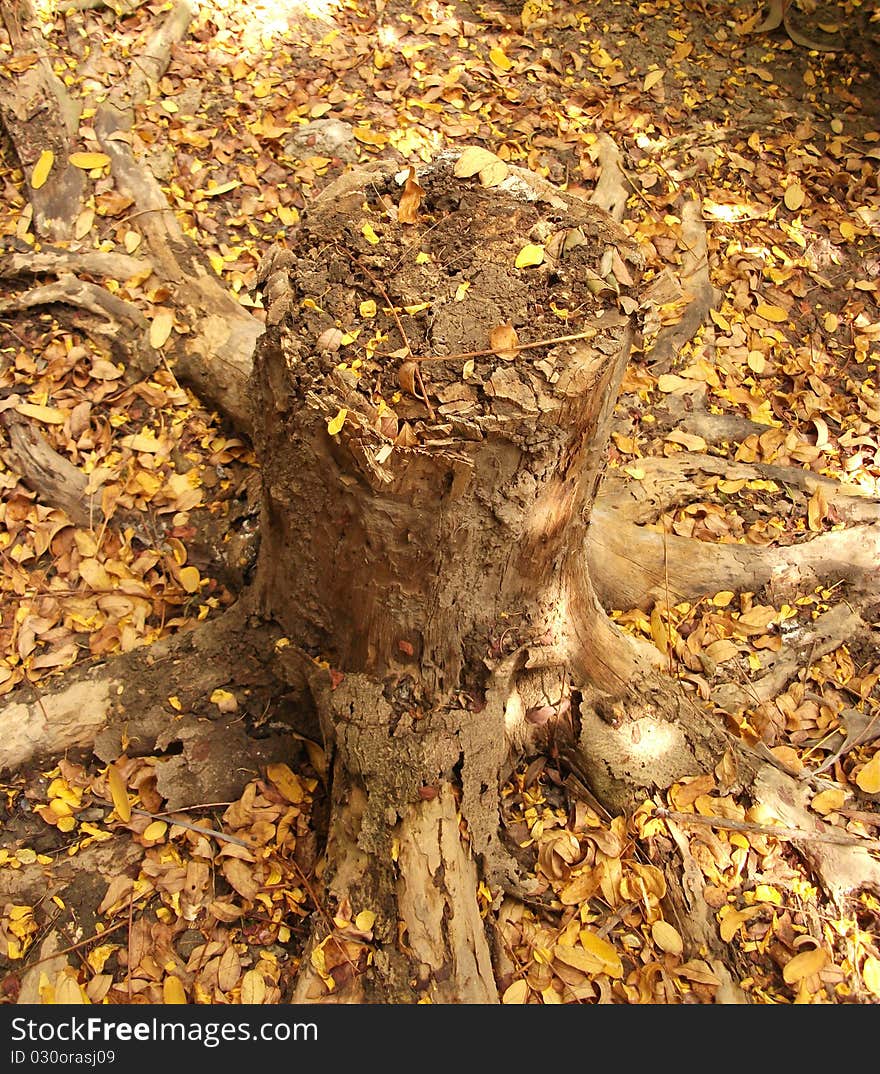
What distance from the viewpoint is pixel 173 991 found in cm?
212

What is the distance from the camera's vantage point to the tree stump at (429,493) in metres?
1.87

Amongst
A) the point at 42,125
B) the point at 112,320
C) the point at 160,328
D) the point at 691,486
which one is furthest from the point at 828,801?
the point at 42,125

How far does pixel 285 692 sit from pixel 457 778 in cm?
61

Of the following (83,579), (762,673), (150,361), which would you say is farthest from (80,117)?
(762,673)

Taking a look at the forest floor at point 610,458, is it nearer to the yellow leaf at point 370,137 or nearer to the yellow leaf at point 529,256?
the yellow leaf at point 370,137

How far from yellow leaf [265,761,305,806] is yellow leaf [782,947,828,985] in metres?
1.30

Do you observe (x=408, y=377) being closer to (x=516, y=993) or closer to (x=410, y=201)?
(x=410, y=201)

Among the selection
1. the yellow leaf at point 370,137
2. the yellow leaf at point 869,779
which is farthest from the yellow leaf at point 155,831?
the yellow leaf at point 370,137

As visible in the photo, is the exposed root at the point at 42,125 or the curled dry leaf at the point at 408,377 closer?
the curled dry leaf at the point at 408,377

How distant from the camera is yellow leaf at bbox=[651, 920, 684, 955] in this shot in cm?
221

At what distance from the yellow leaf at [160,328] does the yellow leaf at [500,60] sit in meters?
2.44

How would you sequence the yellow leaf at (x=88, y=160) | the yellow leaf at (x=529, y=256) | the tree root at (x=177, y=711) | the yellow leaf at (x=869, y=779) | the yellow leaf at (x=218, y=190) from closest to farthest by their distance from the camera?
1. the yellow leaf at (x=529, y=256)
2. the tree root at (x=177, y=711)
3. the yellow leaf at (x=869, y=779)
4. the yellow leaf at (x=88, y=160)
5. the yellow leaf at (x=218, y=190)

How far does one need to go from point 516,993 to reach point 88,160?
357 centimetres

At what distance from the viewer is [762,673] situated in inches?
113
